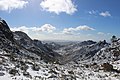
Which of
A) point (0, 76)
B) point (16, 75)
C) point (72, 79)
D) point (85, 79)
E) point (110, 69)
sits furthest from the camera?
point (110, 69)

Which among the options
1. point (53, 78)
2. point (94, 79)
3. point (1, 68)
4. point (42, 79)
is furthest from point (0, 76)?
point (94, 79)

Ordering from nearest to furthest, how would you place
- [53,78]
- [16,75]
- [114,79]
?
[16,75]
[53,78]
[114,79]

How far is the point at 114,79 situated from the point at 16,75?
18.5 m

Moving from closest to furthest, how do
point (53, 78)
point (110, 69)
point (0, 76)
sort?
point (0, 76) < point (53, 78) < point (110, 69)

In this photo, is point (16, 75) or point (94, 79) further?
point (94, 79)

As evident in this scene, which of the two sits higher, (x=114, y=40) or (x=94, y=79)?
(x=114, y=40)

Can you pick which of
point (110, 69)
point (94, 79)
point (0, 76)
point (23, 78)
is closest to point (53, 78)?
point (23, 78)

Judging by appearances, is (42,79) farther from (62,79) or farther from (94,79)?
(94,79)

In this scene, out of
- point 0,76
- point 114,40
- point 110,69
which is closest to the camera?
point 0,76

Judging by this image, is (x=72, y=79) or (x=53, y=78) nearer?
(x=53, y=78)

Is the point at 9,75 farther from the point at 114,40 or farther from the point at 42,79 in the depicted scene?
the point at 114,40

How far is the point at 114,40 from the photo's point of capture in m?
198

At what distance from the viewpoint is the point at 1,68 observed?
22.0 meters

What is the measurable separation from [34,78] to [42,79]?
33.6 inches
